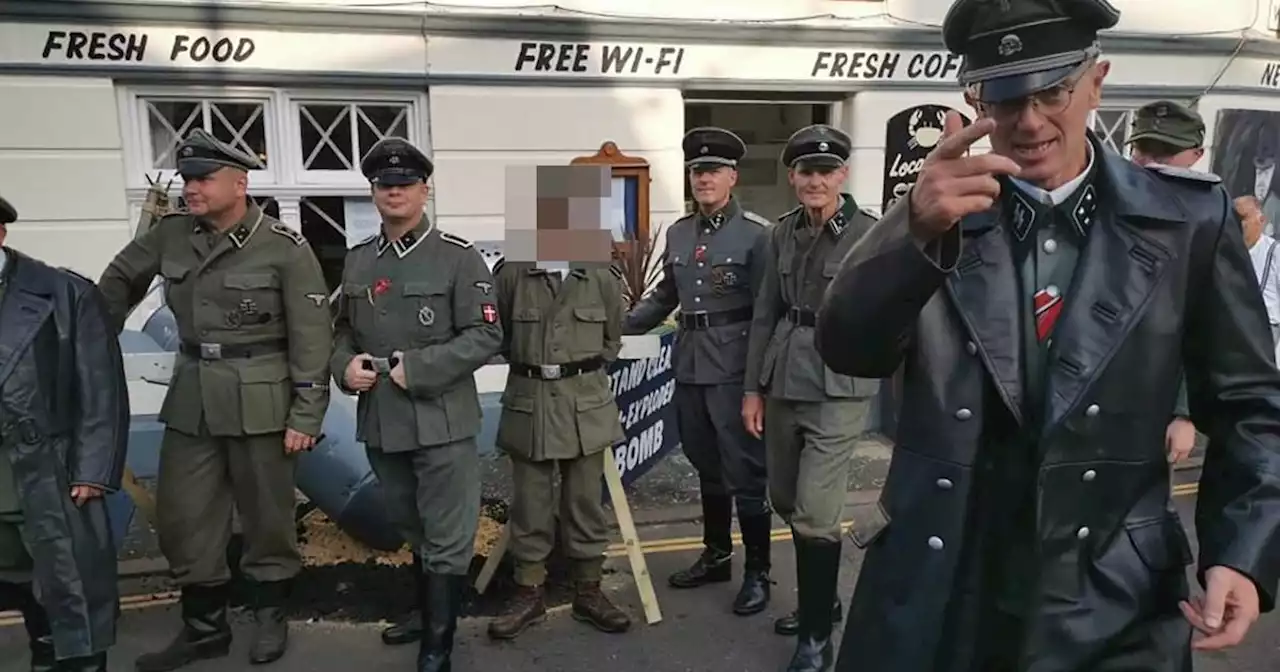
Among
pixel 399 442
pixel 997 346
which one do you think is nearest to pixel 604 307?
pixel 399 442

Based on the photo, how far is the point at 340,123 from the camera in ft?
22.6

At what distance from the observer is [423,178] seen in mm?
3602

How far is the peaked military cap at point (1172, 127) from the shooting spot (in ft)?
14.3

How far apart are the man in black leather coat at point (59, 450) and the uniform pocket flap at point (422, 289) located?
39.8 inches

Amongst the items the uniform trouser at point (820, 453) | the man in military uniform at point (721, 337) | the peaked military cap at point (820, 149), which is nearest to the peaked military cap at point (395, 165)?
the man in military uniform at point (721, 337)

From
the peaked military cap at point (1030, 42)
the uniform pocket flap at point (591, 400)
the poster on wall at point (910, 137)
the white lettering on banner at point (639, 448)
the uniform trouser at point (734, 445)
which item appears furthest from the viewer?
the poster on wall at point (910, 137)

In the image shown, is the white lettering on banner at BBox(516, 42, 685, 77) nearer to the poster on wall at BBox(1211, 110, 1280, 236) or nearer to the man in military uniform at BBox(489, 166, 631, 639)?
the man in military uniform at BBox(489, 166, 631, 639)

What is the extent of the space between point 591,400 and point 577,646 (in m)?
1.05

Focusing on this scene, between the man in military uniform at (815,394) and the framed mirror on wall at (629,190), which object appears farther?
the framed mirror on wall at (629,190)

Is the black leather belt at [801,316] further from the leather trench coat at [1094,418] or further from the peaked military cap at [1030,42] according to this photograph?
the peaked military cap at [1030,42]

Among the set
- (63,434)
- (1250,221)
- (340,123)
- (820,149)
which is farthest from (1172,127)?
(340,123)

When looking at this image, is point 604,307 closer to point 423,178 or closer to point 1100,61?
point 423,178

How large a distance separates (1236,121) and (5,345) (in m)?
9.57

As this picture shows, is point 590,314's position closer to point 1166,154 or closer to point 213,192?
point 213,192
